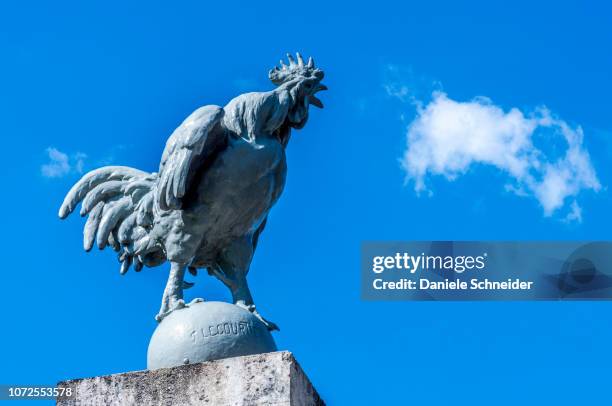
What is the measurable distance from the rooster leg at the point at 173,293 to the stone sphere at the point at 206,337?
0.33 metres

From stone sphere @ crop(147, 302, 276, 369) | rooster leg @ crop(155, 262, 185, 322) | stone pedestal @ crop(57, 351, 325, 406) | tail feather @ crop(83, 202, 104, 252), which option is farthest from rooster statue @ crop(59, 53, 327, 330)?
stone pedestal @ crop(57, 351, 325, 406)

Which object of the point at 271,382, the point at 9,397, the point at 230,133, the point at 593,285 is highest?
the point at 593,285

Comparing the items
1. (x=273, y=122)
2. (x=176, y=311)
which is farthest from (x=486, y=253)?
(x=176, y=311)

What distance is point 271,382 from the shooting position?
880 centimetres

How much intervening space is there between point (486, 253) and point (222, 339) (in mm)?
6362

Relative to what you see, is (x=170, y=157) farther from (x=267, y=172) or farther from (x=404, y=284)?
(x=404, y=284)

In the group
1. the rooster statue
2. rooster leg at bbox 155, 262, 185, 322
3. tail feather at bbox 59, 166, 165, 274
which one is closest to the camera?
rooster leg at bbox 155, 262, 185, 322

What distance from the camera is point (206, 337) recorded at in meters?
9.25

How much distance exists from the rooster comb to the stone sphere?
253cm

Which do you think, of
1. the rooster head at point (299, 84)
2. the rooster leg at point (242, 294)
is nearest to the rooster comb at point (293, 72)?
the rooster head at point (299, 84)

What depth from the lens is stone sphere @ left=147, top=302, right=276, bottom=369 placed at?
9.23 metres

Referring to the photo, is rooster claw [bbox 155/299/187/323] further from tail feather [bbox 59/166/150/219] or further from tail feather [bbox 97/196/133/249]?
tail feather [bbox 59/166/150/219]

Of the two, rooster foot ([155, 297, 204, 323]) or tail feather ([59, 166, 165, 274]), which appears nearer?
rooster foot ([155, 297, 204, 323])

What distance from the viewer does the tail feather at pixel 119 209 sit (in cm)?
1088
